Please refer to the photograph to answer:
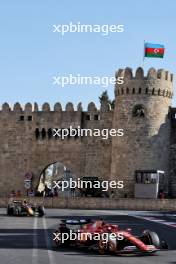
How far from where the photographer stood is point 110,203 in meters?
47.5

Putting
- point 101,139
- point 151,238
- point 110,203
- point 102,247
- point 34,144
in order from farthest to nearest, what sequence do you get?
point 34,144 → point 101,139 → point 110,203 → point 151,238 → point 102,247

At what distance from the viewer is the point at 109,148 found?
54062 millimetres

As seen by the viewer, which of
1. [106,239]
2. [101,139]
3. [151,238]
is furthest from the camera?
[101,139]

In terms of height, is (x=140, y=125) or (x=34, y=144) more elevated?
(x=140, y=125)

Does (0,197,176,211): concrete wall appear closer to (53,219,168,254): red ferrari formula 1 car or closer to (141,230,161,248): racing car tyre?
(53,219,168,254): red ferrari formula 1 car

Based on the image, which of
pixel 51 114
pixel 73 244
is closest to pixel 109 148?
pixel 51 114

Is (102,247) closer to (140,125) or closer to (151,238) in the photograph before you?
(151,238)

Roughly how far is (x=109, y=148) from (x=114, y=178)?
2.97m

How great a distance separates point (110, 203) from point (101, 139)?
27.2ft

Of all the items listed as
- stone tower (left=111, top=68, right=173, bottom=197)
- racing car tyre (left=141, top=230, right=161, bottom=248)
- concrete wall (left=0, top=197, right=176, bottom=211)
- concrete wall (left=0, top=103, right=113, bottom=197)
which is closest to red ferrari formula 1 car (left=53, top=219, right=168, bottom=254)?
racing car tyre (left=141, top=230, right=161, bottom=248)

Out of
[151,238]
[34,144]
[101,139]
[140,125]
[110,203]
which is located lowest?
[151,238]

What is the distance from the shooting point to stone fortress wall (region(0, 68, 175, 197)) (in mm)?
51438

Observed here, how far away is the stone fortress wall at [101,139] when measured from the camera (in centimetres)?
5144

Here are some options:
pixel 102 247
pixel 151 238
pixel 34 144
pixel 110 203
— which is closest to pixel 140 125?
pixel 110 203
